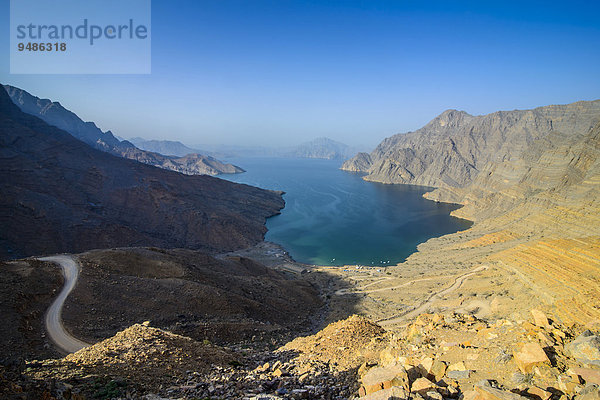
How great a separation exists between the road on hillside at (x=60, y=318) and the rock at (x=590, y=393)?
24.6 meters

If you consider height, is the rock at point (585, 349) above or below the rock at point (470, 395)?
above

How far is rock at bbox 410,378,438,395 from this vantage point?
796 centimetres

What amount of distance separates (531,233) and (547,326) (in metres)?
65.5

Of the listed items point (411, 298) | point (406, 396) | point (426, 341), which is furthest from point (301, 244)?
point (406, 396)

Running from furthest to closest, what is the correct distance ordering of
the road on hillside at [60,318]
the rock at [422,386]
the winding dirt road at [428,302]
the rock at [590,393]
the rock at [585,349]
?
the winding dirt road at [428,302] < the road on hillside at [60,318] < the rock at [585,349] < the rock at [422,386] < the rock at [590,393]

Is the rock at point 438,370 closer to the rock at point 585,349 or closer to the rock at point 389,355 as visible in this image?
the rock at point 389,355

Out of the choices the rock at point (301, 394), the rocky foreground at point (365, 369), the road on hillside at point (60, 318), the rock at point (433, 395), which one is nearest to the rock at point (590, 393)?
the rocky foreground at point (365, 369)

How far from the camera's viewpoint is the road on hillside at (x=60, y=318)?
20.0 m

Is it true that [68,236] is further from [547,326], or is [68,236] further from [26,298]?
[547,326]

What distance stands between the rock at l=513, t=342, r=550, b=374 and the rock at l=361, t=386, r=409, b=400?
392 centimetres

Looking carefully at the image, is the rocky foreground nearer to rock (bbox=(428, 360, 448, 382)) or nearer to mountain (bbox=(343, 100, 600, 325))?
rock (bbox=(428, 360, 448, 382))

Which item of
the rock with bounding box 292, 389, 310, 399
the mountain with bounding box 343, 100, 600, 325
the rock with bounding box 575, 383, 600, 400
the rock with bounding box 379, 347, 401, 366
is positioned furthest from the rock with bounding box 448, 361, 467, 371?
the mountain with bounding box 343, 100, 600, 325

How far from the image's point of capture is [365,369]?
36.6 feet

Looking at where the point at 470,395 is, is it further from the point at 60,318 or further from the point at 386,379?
the point at 60,318
